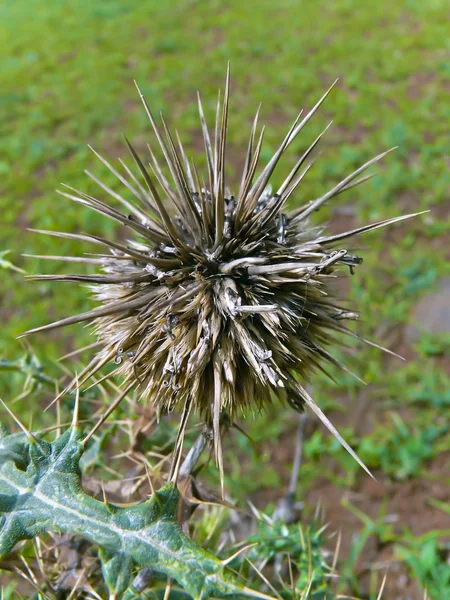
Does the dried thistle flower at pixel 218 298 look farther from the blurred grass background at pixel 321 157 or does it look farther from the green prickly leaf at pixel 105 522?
the blurred grass background at pixel 321 157

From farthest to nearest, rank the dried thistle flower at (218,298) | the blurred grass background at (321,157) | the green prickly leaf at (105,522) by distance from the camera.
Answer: the blurred grass background at (321,157)
the dried thistle flower at (218,298)
the green prickly leaf at (105,522)

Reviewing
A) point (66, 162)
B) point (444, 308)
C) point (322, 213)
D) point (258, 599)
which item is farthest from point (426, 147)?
point (258, 599)

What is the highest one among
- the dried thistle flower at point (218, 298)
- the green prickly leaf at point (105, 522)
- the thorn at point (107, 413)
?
the dried thistle flower at point (218, 298)

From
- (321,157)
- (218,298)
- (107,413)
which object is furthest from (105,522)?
(321,157)

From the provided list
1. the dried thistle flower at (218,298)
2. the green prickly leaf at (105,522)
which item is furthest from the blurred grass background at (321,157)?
the dried thistle flower at (218,298)

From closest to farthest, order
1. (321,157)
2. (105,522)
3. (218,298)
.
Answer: (105,522), (218,298), (321,157)

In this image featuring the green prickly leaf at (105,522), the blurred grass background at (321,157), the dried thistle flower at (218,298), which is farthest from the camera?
the blurred grass background at (321,157)

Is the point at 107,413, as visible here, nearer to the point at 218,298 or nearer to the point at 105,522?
the point at 105,522
